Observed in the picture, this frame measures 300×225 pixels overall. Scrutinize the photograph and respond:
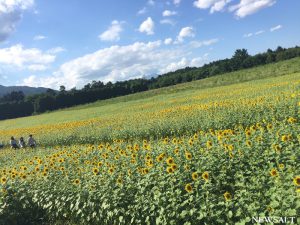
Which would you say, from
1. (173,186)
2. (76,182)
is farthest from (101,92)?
(173,186)

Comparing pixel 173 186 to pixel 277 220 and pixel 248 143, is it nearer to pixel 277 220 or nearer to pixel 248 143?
pixel 248 143

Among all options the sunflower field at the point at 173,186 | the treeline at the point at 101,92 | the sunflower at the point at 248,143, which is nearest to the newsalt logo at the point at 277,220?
the sunflower field at the point at 173,186

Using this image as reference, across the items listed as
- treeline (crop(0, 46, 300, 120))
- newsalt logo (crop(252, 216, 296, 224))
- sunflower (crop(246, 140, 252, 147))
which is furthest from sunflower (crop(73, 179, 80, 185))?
treeline (crop(0, 46, 300, 120))

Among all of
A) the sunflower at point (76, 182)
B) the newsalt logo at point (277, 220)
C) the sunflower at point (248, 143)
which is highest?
the sunflower at point (248, 143)

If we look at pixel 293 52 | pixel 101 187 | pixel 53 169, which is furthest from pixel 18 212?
pixel 293 52

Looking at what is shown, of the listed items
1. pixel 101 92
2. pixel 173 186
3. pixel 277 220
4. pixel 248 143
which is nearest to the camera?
pixel 277 220

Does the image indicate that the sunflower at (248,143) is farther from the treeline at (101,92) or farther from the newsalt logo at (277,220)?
the treeline at (101,92)

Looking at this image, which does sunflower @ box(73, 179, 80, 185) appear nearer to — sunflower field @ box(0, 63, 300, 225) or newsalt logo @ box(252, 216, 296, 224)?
sunflower field @ box(0, 63, 300, 225)

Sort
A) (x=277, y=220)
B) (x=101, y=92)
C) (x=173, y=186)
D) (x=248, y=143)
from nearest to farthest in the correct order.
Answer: (x=277, y=220) → (x=173, y=186) → (x=248, y=143) → (x=101, y=92)

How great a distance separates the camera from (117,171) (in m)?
7.88

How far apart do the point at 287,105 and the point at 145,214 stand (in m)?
9.76

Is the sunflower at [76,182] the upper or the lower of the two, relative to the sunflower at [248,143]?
lower

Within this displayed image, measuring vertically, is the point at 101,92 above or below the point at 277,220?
above

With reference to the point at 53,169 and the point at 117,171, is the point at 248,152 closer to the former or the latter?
the point at 117,171
